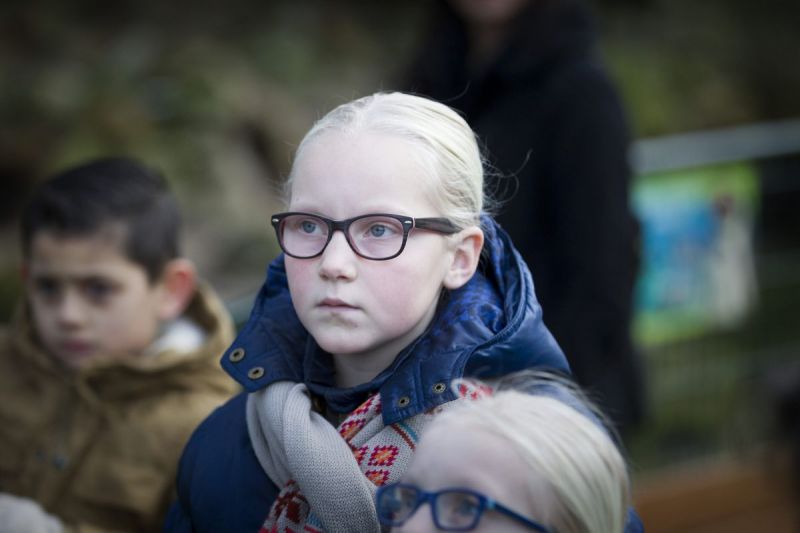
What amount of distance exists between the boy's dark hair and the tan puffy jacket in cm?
27

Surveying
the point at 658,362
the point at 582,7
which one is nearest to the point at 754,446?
the point at 658,362

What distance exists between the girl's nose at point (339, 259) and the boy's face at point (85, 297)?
107 centimetres

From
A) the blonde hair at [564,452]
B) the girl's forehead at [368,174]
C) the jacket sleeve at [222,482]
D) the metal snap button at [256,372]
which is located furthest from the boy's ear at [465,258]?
the jacket sleeve at [222,482]

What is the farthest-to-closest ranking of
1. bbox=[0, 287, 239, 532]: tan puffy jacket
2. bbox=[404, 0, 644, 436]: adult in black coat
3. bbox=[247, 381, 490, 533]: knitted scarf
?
bbox=[404, 0, 644, 436]: adult in black coat, bbox=[0, 287, 239, 532]: tan puffy jacket, bbox=[247, 381, 490, 533]: knitted scarf

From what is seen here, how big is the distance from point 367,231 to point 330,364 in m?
0.30

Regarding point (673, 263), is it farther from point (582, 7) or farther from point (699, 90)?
point (699, 90)

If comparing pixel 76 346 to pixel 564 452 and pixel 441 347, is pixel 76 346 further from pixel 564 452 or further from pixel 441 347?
pixel 564 452

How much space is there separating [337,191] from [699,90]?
8.97 m

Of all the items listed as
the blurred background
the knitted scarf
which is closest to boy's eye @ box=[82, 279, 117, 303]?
the blurred background

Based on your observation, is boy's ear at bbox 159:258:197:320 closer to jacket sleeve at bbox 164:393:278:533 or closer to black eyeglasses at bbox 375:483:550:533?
jacket sleeve at bbox 164:393:278:533

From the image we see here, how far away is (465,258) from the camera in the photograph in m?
1.82

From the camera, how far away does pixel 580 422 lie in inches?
63.6

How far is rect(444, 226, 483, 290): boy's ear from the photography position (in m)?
1.80

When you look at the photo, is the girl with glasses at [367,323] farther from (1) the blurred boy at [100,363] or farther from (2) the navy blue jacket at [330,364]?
(1) the blurred boy at [100,363]
